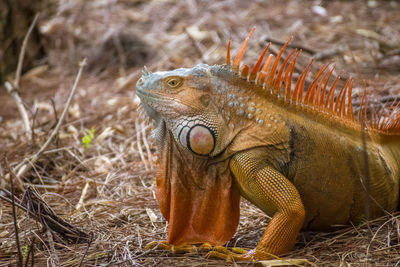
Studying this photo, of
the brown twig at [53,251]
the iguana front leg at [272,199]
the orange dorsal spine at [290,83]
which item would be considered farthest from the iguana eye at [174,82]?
the brown twig at [53,251]

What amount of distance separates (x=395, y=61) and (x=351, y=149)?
446 centimetres

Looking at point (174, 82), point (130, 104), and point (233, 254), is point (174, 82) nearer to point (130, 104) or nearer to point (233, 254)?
point (233, 254)

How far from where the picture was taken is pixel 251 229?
4484 mm

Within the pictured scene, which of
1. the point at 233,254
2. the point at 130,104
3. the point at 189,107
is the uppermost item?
the point at 189,107

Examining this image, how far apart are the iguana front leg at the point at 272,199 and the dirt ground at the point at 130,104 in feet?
0.86

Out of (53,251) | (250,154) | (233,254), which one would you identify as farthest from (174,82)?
(53,251)

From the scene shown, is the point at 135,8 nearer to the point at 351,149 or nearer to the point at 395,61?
the point at 395,61

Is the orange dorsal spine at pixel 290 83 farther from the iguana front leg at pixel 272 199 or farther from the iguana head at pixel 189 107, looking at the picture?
the iguana front leg at pixel 272 199

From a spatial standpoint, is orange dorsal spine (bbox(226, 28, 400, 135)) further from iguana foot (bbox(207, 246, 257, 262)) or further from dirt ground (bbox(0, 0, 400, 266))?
iguana foot (bbox(207, 246, 257, 262))

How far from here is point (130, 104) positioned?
8.46 metres

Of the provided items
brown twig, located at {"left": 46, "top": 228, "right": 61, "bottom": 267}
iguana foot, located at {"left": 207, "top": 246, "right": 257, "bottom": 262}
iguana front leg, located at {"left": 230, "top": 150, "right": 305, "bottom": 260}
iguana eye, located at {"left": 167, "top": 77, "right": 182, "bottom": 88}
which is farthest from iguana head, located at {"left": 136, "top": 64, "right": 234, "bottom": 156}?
brown twig, located at {"left": 46, "top": 228, "right": 61, "bottom": 267}

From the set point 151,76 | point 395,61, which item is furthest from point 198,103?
point 395,61

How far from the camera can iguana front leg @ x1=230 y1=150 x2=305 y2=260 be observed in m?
3.55

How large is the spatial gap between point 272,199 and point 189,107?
0.92 m
